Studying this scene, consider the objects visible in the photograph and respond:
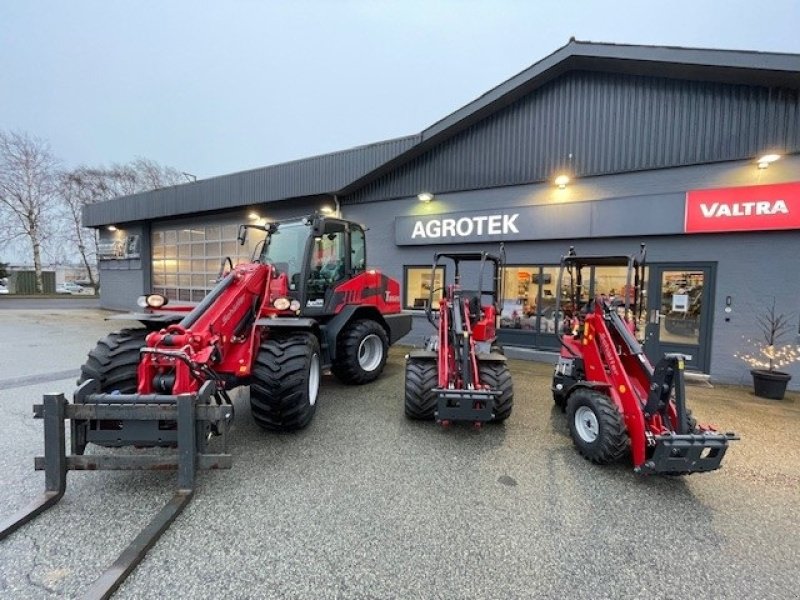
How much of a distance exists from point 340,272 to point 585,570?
15.5ft

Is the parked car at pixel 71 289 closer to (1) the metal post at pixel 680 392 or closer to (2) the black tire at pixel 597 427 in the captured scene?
(2) the black tire at pixel 597 427

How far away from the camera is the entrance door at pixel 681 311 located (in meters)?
7.04

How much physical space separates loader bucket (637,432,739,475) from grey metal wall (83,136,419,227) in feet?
27.4

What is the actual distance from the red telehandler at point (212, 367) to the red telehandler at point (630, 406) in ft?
9.32

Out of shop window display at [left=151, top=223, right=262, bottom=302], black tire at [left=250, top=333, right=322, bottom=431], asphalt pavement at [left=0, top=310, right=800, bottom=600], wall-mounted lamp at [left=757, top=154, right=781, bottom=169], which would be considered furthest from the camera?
shop window display at [left=151, top=223, right=262, bottom=302]

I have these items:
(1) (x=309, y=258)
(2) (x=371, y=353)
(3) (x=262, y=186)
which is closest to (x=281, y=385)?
(1) (x=309, y=258)

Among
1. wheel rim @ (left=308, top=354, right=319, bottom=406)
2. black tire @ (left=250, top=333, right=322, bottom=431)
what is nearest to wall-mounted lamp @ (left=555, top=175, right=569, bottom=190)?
wheel rim @ (left=308, top=354, right=319, bottom=406)

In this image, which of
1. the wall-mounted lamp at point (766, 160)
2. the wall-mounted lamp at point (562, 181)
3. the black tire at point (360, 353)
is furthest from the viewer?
the wall-mounted lamp at point (562, 181)

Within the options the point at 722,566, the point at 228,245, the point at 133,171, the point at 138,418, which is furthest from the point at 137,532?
the point at 133,171

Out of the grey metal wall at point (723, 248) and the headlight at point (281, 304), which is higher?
the grey metal wall at point (723, 248)

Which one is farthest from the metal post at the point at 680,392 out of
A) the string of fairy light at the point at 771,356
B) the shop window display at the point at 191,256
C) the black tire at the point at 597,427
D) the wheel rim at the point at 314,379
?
the shop window display at the point at 191,256

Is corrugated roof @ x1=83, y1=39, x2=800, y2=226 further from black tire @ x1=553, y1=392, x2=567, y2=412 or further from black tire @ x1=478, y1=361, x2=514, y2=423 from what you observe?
black tire @ x1=478, y1=361, x2=514, y2=423

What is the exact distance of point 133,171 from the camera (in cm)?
3078

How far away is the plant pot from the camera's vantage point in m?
5.93
